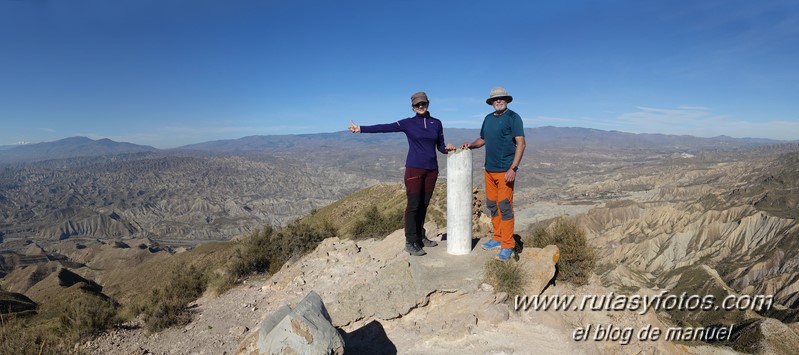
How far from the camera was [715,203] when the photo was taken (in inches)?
2675

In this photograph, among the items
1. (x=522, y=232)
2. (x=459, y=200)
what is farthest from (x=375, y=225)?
(x=459, y=200)

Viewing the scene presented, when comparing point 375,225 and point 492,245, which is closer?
point 492,245

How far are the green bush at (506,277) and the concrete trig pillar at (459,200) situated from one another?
71 cm

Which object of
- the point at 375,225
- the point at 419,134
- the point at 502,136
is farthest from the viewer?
the point at 375,225

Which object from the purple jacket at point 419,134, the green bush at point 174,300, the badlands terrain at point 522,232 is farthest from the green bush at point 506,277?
the green bush at point 174,300

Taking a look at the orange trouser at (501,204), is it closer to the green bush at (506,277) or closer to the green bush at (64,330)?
the green bush at (506,277)

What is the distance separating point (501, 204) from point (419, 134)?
1670 mm

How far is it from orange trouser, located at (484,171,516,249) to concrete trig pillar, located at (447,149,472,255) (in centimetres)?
34

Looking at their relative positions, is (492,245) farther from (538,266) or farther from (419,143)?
(419,143)

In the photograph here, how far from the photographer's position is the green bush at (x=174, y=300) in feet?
24.0

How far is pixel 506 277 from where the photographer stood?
231 inches

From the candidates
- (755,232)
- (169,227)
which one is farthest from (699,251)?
(169,227)

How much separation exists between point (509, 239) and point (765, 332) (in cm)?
1264

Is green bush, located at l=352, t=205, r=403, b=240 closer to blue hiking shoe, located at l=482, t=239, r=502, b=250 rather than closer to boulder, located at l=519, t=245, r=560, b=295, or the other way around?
blue hiking shoe, located at l=482, t=239, r=502, b=250
